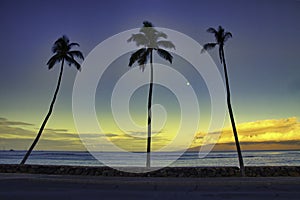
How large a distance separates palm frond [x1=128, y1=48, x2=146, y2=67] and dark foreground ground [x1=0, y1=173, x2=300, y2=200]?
10.1 meters

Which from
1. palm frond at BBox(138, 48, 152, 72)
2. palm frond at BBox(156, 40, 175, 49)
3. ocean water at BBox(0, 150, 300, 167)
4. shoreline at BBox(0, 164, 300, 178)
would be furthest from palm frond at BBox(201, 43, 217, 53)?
ocean water at BBox(0, 150, 300, 167)

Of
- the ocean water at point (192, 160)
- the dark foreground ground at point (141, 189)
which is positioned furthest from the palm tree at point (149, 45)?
the ocean water at point (192, 160)

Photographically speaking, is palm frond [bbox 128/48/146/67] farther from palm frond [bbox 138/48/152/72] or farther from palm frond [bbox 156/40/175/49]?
palm frond [bbox 156/40/175/49]

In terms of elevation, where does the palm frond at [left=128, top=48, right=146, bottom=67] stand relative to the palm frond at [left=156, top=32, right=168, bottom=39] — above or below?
below

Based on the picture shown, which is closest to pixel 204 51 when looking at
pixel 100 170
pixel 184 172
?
pixel 184 172

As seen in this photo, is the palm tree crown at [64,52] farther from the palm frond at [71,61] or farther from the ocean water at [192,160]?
the ocean water at [192,160]

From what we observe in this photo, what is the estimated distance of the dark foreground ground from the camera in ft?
38.2

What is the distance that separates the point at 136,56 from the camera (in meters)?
24.1

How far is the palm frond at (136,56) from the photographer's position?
78.6 feet

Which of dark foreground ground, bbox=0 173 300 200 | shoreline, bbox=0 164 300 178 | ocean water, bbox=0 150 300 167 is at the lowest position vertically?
dark foreground ground, bbox=0 173 300 200

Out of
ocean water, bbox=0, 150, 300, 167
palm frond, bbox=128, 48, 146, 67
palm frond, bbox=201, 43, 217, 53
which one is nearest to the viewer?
palm frond, bbox=201, 43, 217, 53

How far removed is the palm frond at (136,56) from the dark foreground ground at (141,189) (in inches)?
396

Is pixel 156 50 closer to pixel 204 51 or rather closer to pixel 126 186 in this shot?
pixel 204 51

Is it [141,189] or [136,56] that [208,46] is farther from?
[141,189]
